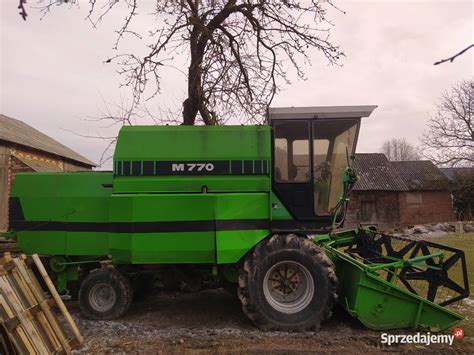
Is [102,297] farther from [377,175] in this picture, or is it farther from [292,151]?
[377,175]

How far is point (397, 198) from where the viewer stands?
3020 centimetres

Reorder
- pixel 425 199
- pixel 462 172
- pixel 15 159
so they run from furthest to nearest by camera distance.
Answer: pixel 462 172 → pixel 425 199 → pixel 15 159

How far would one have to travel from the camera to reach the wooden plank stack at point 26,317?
3.99 m

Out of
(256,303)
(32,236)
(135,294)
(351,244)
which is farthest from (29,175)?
(351,244)

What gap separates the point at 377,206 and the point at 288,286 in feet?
86.7

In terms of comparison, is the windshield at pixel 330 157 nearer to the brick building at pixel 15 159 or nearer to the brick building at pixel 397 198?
the brick building at pixel 15 159

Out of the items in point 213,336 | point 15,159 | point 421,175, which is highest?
point 421,175

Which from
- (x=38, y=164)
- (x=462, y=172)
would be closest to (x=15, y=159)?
(x=38, y=164)

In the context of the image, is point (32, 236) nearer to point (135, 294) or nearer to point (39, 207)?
point (39, 207)

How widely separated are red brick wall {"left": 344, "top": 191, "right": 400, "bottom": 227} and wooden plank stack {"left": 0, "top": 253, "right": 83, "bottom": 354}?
88.6ft

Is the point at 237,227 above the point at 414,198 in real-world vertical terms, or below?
below

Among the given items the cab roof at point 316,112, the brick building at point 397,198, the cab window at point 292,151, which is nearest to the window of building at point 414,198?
the brick building at point 397,198

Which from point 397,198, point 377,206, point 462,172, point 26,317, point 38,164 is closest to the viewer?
point 26,317

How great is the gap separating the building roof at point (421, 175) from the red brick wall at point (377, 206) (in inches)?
75.8
